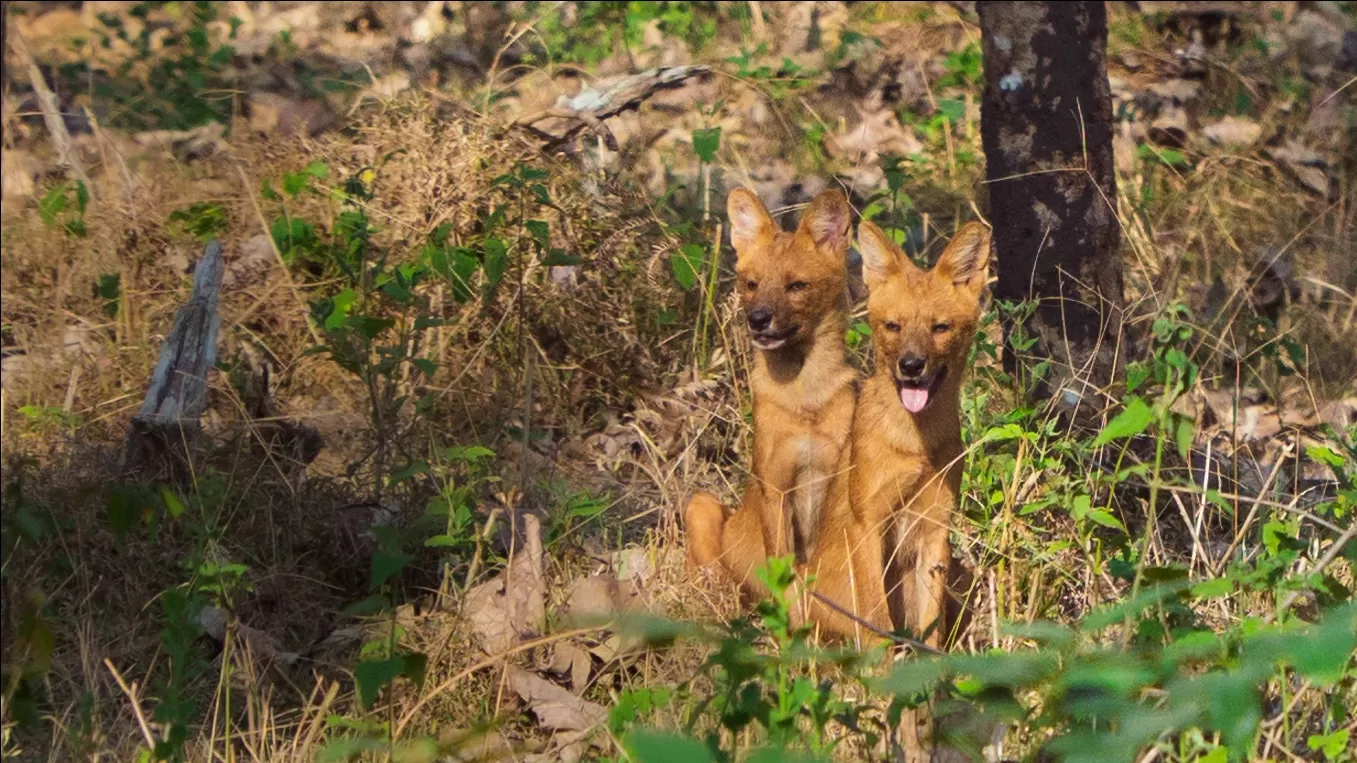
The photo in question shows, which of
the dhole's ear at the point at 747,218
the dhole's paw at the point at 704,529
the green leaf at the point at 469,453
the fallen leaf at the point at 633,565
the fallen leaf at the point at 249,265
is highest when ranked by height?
the dhole's ear at the point at 747,218

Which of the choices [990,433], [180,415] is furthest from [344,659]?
[990,433]

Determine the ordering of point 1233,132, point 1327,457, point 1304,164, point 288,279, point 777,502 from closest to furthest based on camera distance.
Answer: point 1327,457 → point 777,502 → point 288,279 → point 1304,164 → point 1233,132

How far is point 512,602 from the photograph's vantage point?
4.99m

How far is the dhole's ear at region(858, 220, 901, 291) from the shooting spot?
516 cm

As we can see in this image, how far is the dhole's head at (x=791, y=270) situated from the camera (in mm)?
5504

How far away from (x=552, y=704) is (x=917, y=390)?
1.44 m

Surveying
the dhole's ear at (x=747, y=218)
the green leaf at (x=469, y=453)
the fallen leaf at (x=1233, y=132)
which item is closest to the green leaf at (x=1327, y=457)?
the dhole's ear at (x=747, y=218)

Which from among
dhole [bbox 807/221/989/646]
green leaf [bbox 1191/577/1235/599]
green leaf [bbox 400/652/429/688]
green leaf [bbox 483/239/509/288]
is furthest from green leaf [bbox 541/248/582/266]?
green leaf [bbox 1191/577/1235/599]

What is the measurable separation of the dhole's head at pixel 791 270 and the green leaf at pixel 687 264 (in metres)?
0.50

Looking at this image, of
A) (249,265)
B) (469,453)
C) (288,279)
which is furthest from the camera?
(249,265)

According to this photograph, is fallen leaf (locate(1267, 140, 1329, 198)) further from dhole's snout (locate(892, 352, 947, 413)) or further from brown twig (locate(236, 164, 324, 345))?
brown twig (locate(236, 164, 324, 345))

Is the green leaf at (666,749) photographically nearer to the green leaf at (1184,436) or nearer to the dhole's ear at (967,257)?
the green leaf at (1184,436)

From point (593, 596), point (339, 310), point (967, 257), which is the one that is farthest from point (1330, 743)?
point (339, 310)

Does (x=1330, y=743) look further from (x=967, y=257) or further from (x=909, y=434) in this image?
(x=967, y=257)
